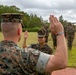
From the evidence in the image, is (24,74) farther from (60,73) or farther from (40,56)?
(60,73)

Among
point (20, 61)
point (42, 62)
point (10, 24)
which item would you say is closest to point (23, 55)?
point (20, 61)

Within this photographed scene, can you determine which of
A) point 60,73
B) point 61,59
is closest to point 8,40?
point 61,59

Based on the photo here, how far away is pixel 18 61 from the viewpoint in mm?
3043

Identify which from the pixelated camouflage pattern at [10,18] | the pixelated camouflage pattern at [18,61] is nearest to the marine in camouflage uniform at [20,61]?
the pixelated camouflage pattern at [18,61]

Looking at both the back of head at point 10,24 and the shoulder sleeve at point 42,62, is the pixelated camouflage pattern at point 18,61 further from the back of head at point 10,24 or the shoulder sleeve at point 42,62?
the back of head at point 10,24

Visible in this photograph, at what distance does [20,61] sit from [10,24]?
1.25ft

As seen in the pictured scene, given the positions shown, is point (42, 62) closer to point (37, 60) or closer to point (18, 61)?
point (37, 60)

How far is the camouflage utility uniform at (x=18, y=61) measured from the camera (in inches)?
119

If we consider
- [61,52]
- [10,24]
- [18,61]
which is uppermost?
[10,24]

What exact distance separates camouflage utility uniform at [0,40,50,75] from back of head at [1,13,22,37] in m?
0.16

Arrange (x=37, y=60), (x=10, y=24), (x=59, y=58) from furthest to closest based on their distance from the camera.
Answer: (x=10, y=24)
(x=37, y=60)
(x=59, y=58)

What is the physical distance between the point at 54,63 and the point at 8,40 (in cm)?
53

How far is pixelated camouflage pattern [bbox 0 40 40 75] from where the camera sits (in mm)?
3021

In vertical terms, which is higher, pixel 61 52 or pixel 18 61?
pixel 61 52
